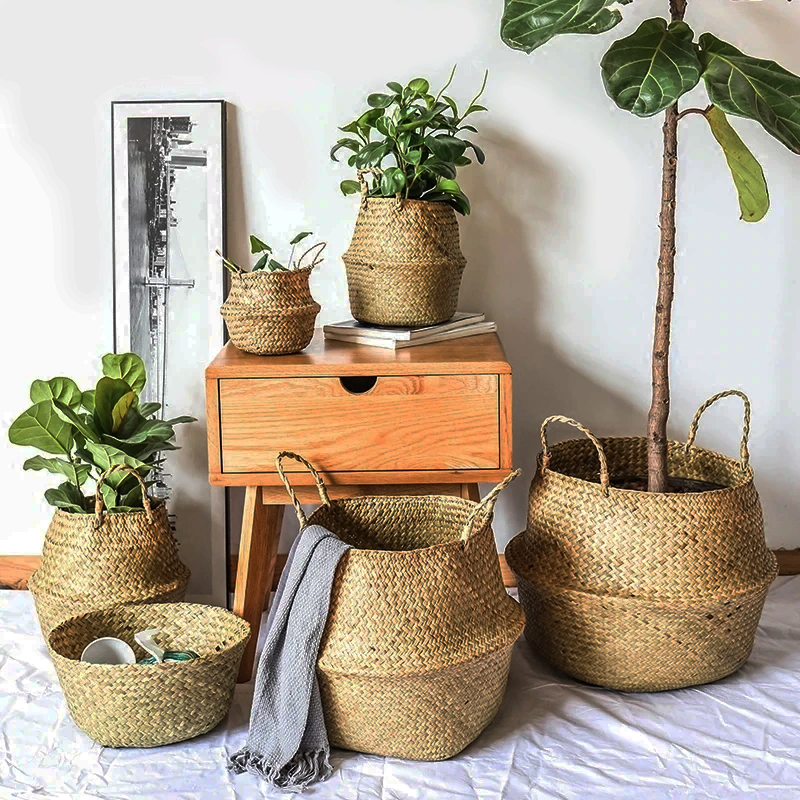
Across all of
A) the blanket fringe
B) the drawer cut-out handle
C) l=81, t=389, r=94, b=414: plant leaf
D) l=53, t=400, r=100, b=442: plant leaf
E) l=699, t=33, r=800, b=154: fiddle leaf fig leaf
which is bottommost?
the blanket fringe

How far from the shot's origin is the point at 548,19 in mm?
1448

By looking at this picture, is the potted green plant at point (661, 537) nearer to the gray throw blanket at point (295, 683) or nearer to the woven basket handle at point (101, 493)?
the gray throw blanket at point (295, 683)

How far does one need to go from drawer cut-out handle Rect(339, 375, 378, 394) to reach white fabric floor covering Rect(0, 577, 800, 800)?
0.51 metres

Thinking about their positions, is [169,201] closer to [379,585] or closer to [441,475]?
[441,475]

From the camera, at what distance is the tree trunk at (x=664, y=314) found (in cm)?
161

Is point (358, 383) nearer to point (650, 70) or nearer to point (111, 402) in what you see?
point (111, 402)

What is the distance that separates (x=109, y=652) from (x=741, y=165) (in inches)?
47.4

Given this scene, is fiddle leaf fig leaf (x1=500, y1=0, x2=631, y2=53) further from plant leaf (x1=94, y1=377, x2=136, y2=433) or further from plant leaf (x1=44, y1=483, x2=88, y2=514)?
plant leaf (x1=44, y1=483, x2=88, y2=514)

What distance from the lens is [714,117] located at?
5.33ft

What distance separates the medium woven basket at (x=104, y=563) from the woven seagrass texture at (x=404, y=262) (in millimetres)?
495

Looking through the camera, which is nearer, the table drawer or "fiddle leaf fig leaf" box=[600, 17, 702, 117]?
"fiddle leaf fig leaf" box=[600, 17, 702, 117]

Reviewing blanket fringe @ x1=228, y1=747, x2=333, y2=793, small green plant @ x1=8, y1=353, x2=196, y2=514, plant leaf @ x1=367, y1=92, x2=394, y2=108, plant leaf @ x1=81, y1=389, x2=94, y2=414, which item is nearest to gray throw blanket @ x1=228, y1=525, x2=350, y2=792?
blanket fringe @ x1=228, y1=747, x2=333, y2=793

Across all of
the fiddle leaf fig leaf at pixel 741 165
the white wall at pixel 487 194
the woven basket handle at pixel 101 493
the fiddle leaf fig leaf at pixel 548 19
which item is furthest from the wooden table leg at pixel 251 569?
the fiddle leaf fig leaf at pixel 741 165

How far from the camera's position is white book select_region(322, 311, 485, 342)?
1.72 metres
